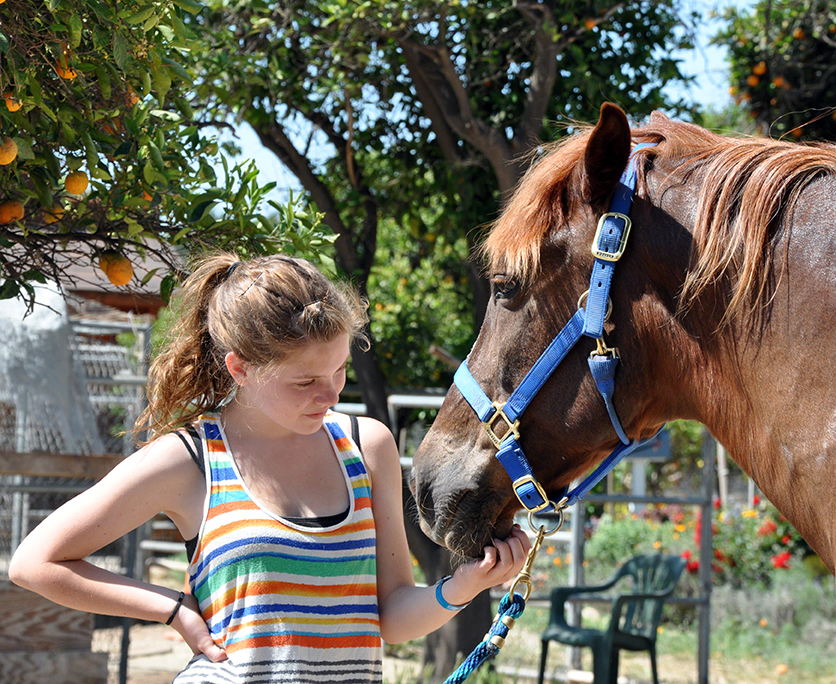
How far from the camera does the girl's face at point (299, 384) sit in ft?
4.86

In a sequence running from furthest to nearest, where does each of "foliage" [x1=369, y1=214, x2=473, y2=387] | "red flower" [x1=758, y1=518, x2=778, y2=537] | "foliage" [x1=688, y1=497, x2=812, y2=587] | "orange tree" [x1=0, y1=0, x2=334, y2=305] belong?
1. "red flower" [x1=758, y1=518, x2=778, y2=537]
2. "foliage" [x1=688, y1=497, x2=812, y2=587]
3. "foliage" [x1=369, y1=214, x2=473, y2=387]
4. "orange tree" [x1=0, y1=0, x2=334, y2=305]

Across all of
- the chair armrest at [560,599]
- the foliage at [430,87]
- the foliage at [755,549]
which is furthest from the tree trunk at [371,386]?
the foliage at [755,549]

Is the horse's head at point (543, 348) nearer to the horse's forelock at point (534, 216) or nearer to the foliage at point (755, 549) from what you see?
the horse's forelock at point (534, 216)

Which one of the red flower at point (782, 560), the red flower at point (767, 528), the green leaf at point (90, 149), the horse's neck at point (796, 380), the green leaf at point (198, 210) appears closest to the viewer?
the horse's neck at point (796, 380)

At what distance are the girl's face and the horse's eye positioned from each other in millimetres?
335

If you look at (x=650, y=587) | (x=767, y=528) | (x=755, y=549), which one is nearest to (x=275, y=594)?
(x=650, y=587)

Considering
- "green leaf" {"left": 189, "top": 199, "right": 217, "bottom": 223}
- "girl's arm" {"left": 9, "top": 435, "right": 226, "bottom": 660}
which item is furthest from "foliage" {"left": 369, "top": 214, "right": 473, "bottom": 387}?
"girl's arm" {"left": 9, "top": 435, "right": 226, "bottom": 660}

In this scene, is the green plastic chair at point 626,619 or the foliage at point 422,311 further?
the foliage at point 422,311

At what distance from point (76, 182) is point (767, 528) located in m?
6.98

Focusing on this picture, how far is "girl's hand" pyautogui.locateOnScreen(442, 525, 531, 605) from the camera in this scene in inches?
59.4

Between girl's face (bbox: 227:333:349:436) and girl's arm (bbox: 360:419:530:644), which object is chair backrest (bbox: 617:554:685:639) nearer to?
girl's arm (bbox: 360:419:530:644)

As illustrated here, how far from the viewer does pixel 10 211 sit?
1731 millimetres

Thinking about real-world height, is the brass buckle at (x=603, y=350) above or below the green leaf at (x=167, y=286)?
below

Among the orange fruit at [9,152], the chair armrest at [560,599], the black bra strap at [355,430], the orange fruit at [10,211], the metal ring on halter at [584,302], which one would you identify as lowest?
the chair armrest at [560,599]
